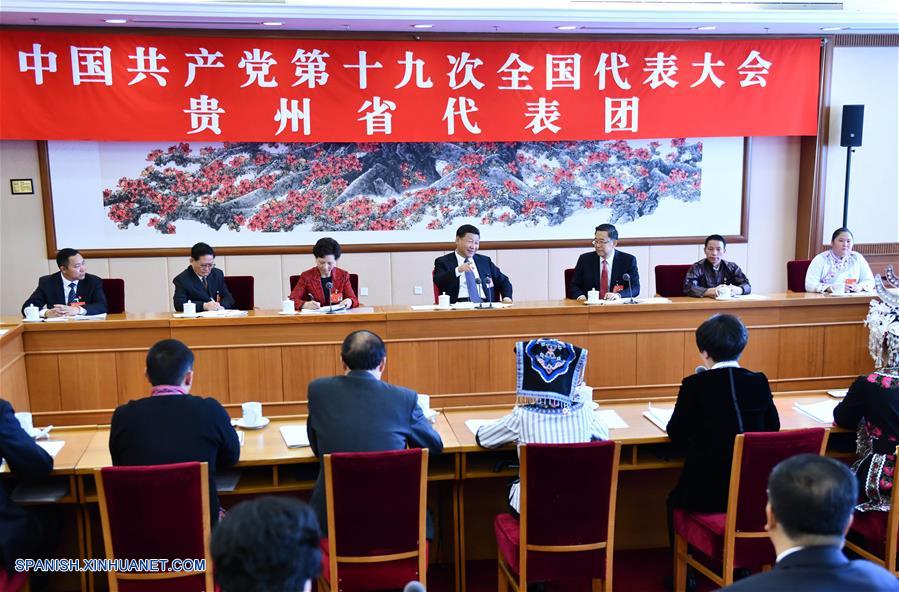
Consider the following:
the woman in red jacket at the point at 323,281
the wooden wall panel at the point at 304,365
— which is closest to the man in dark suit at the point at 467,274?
the woman in red jacket at the point at 323,281

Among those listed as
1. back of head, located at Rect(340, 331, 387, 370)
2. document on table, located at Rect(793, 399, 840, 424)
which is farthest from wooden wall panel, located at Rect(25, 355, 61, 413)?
Answer: document on table, located at Rect(793, 399, 840, 424)

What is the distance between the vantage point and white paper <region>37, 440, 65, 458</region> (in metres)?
3.16

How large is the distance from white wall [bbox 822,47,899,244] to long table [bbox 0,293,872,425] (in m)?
3.18

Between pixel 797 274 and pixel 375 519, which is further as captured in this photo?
pixel 797 274

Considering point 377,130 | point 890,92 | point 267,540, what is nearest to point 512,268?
point 377,130

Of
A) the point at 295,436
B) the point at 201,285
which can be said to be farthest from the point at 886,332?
the point at 201,285

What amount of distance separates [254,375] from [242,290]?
143 centimetres

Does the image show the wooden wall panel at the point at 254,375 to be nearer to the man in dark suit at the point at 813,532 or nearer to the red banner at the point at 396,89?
the red banner at the point at 396,89

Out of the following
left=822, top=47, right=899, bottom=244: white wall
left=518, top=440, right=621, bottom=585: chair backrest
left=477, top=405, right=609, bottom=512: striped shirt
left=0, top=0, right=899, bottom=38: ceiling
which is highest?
left=0, top=0, right=899, bottom=38: ceiling

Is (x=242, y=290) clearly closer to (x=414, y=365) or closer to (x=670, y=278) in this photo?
(x=414, y=365)

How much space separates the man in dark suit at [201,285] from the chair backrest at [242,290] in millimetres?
98

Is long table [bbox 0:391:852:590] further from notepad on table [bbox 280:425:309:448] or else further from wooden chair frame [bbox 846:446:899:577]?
wooden chair frame [bbox 846:446:899:577]

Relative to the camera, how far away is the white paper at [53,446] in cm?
316

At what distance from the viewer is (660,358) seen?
4.36 meters
